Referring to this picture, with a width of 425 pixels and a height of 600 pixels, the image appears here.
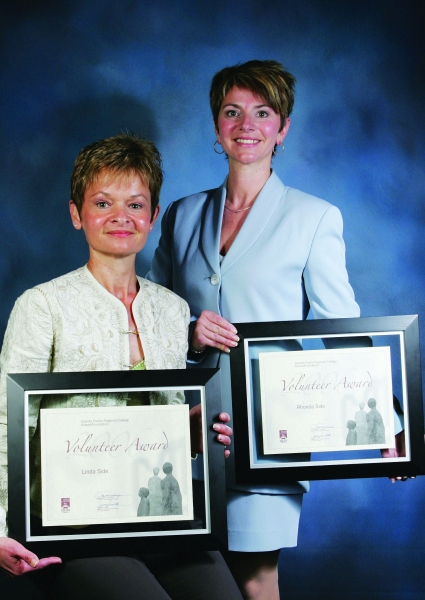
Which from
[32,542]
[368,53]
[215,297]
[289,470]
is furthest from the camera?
[368,53]

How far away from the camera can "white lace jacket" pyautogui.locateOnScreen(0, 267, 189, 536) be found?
1.81 meters

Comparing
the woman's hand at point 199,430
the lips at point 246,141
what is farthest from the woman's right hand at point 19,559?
the lips at point 246,141

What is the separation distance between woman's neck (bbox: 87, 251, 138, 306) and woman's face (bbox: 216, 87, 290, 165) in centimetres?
51

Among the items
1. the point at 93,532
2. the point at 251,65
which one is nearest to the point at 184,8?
the point at 251,65

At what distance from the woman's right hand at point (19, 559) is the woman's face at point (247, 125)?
3.90ft

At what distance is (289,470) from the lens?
201 cm

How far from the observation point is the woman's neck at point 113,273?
198cm

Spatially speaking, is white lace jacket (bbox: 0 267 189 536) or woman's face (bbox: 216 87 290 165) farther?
woman's face (bbox: 216 87 290 165)

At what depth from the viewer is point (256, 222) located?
2.25 m

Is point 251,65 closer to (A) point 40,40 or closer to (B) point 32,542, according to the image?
(A) point 40,40

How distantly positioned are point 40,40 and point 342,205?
1.24 m

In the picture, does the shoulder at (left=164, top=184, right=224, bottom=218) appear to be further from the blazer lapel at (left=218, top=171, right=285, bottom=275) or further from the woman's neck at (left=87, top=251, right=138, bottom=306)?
the woman's neck at (left=87, top=251, right=138, bottom=306)
